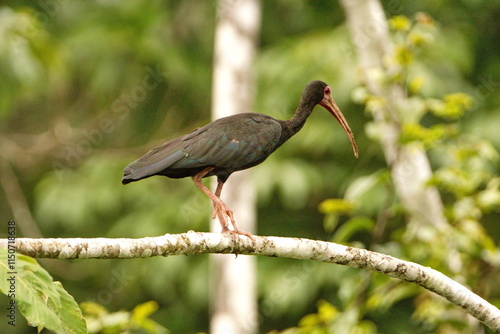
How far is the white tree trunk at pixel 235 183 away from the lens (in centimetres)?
839

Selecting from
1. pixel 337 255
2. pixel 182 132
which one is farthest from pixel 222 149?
pixel 182 132

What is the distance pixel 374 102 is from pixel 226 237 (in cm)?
212

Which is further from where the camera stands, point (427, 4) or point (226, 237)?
point (427, 4)

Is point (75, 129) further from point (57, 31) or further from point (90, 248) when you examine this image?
point (90, 248)

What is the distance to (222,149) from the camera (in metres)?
4.86

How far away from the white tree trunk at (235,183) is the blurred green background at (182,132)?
141 centimetres

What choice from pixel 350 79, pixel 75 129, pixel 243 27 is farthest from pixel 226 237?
pixel 75 129

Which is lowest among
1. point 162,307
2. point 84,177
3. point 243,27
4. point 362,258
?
point 162,307

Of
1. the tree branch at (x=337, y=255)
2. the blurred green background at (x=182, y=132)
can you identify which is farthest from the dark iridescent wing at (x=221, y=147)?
the blurred green background at (x=182, y=132)

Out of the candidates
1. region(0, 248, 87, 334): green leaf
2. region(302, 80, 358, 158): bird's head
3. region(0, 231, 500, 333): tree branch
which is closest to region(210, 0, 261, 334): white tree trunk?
region(302, 80, 358, 158): bird's head

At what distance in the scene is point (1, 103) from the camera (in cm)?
870

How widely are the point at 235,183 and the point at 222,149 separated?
12.6ft

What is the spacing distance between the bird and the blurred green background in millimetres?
4237

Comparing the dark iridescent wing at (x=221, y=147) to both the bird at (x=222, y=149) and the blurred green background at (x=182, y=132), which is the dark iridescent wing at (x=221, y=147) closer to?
the bird at (x=222, y=149)
